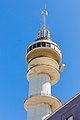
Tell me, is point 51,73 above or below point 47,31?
below

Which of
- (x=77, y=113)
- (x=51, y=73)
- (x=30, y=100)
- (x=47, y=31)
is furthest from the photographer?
(x=47, y=31)

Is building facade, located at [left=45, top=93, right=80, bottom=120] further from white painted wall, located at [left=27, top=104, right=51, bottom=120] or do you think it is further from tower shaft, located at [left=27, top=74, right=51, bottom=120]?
tower shaft, located at [left=27, top=74, right=51, bottom=120]

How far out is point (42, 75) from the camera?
251 ft

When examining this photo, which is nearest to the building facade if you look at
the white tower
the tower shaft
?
the white tower

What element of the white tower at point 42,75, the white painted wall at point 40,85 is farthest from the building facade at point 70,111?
the white painted wall at point 40,85

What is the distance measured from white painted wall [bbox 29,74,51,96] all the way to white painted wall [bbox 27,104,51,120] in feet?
8.40

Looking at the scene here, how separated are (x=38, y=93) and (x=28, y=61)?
34.7ft

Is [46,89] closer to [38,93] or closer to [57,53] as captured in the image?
[38,93]

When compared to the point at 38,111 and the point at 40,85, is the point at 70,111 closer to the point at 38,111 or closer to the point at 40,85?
the point at 38,111

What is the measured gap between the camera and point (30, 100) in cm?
7175

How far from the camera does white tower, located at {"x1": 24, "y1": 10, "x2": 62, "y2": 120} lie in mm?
71812

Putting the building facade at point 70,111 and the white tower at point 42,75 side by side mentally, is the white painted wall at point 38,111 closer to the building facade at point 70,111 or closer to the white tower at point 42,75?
the white tower at point 42,75

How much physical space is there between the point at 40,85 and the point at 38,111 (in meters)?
5.78

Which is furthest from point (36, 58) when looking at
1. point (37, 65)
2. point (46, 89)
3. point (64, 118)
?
point (64, 118)
